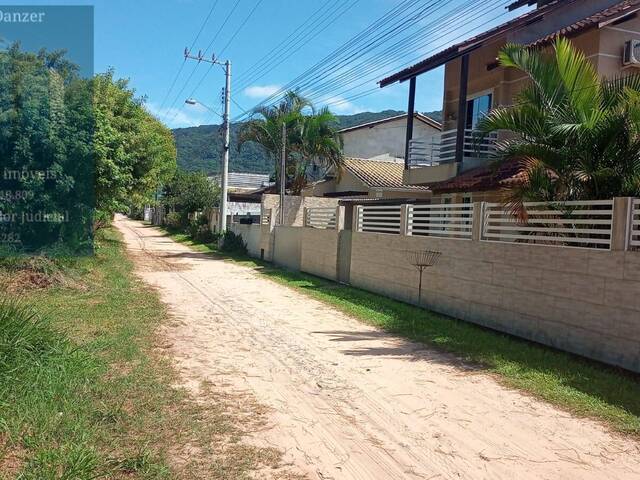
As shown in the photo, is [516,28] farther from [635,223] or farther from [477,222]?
[635,223]

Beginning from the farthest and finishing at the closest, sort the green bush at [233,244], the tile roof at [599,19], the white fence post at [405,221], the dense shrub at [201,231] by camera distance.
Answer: the dense shrub at [201,231] → the green bush at [233,244] → the white fence post at [405,221] → the tile roof at [599,19]

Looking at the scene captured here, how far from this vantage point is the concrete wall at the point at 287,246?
763 inches

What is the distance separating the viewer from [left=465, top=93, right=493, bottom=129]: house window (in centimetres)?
1656

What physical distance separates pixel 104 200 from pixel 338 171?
1074 centimetres

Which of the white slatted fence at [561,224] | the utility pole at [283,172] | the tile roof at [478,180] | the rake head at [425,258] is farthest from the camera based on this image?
the utility pole at [283,172]

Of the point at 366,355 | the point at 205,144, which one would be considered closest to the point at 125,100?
the point at 366,355

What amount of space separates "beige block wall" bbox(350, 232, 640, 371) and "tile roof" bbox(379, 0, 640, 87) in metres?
5.99

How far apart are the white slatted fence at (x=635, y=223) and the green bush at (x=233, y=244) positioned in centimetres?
1985

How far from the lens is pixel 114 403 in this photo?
4.91 m

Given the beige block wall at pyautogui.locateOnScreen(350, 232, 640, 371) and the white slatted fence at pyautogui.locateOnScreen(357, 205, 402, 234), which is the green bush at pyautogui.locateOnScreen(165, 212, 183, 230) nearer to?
the white slatted fence at pyautogui.locateOnScreen(357, 205, 402, 234)

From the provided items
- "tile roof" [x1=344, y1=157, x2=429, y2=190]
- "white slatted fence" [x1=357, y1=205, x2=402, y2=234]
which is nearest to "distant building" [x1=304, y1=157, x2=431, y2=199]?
"tile roof" [x1=344, y1=157, x2=429, y2=190]

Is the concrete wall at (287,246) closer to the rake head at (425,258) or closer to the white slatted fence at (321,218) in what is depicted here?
the white slatted fence at (321,218)

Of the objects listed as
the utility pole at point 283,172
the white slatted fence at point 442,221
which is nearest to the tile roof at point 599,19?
the white slatted fence at point 442,221

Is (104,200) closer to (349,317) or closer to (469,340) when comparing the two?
(349,317)
